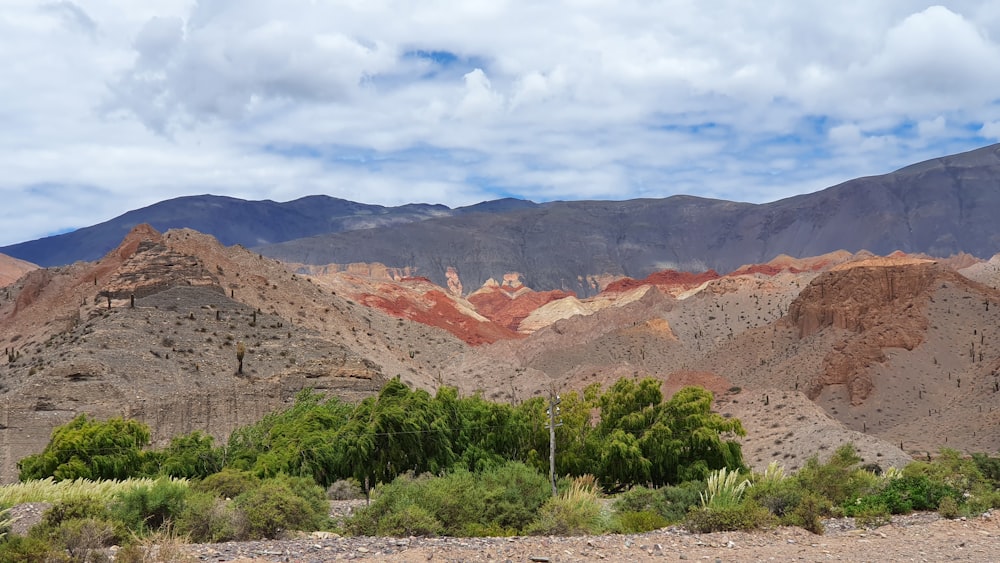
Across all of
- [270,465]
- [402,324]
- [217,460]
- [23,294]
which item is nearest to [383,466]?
[270,465]

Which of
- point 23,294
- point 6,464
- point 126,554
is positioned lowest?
point 6,464

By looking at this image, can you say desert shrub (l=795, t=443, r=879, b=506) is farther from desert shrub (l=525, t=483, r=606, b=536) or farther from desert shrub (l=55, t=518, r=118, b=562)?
desert shrub (l=55, t=518, r=118, b=562)

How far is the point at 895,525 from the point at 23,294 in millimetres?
77313

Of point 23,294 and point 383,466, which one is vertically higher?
point 23,294

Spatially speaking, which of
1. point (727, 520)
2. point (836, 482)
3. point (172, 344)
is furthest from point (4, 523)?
point (172, 344)

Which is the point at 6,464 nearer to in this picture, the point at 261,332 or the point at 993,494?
the point at 261,332

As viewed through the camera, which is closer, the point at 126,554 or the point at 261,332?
the point at 126,554

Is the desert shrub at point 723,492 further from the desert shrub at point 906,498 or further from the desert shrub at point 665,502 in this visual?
the desert shrub at point 906,498

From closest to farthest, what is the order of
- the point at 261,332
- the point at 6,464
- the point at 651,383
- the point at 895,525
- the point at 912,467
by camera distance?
1. the point at 895,525
2. the point at 912,467
3. the point at 651,383
4. the point at 6,464
5. the point at 261,332

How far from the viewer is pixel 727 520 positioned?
2391 centimetres

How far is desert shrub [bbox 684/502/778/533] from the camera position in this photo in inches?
937

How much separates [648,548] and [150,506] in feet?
38.2

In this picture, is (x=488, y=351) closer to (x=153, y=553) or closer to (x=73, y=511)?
(x=73, y=511)

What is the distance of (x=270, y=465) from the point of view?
131ft
